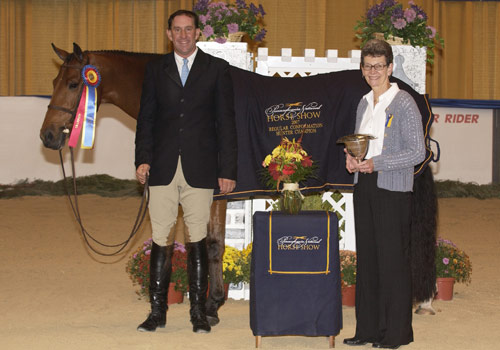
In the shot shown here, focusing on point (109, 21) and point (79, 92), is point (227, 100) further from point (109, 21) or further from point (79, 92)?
point (109, 21)

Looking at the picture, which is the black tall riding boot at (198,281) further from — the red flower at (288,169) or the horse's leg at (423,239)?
the horse's leg at (423,239)

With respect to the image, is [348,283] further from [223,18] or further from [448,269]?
[223,18]

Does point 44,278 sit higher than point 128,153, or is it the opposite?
point 128,153

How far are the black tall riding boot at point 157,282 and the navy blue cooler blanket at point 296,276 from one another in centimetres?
55

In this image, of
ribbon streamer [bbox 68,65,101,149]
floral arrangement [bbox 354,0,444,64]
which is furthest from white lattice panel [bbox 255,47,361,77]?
ribbon streamer [bbox 68,65,101,149]

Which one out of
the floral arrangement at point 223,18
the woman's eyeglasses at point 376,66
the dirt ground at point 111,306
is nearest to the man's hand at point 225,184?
the dirt ground at point 111,306

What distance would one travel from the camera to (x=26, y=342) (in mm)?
3572

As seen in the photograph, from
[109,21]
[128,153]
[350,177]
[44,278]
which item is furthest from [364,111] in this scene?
[109,21]

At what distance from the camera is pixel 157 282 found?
3773mm

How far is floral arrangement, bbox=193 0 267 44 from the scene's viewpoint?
469 centimetres

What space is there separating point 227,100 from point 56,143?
45.2 inches

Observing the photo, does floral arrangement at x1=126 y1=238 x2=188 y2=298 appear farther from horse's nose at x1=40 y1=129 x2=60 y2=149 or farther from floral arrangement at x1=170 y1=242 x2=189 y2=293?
horse's nose at x1=40 y1=129 x2=60 y2=149

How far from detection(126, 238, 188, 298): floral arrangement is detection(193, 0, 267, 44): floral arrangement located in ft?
4.87

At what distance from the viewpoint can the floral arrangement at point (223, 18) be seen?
4.69m
